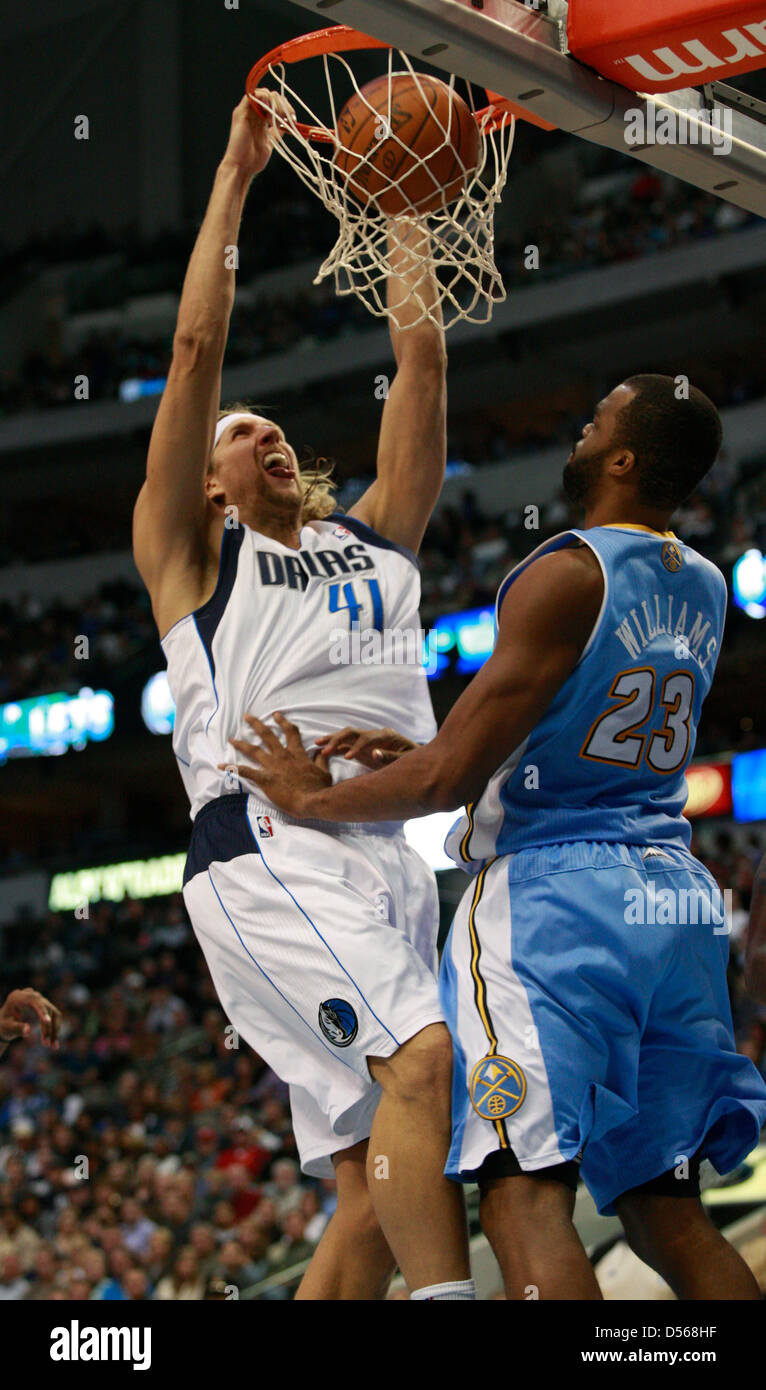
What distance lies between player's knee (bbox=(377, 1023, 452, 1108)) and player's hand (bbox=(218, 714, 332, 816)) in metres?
0.55

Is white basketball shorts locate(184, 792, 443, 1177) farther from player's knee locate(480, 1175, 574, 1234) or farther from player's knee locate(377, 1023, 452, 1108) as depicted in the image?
player's knee locate(480, 1175, 574, 1234)

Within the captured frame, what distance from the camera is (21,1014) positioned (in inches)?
155

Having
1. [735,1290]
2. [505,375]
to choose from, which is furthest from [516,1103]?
[505,375]

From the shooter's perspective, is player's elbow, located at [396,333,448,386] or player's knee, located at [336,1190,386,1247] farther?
player's elbow, located at [396,333,448,386]

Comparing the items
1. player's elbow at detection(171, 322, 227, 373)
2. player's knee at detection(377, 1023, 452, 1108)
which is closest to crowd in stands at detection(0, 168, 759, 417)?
player's elbow at detection(171, 322, 227, 373)

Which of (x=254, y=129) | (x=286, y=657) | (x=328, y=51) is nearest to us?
(x=286, y=657)

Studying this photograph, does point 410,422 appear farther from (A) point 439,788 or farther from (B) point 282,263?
(B) point 282,263

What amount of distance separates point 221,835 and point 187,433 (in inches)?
36.5

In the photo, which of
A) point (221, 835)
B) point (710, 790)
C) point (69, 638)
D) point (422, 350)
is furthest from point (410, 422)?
point (69, 638)

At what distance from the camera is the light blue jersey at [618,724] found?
2756 mm

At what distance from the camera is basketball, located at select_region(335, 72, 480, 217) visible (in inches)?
144

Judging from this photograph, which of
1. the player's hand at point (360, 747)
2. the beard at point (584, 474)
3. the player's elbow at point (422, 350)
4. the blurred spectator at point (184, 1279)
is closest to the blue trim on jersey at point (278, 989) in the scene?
the player's hand at point (360, 747)

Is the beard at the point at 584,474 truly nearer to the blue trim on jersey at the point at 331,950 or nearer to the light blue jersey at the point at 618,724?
the light blue jersey at the point at 618,724
